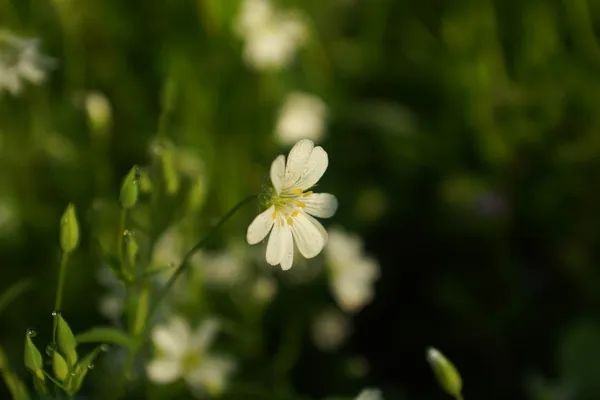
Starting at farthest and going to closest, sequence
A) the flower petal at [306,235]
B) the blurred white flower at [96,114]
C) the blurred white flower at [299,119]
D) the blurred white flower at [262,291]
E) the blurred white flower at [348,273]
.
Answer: the blurred white flower at [299,119], the blurred white flower at [348,273], the blurred white flower at [262,291], the blurred white flower at [96,114], the flower petal at [306,235]

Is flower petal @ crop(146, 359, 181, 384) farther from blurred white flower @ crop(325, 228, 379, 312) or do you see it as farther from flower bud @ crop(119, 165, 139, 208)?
blurred white flower @ crop(325, 228, 379, 312)

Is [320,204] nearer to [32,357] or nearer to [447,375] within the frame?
[447,375]

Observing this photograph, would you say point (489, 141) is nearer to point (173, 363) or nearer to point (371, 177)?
point (371, 177)

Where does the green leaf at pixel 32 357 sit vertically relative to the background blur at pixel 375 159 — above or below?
below

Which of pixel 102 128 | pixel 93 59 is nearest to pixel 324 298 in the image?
pixel 102 128

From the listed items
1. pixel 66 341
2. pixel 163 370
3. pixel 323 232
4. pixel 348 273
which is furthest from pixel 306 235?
pixel 348 273

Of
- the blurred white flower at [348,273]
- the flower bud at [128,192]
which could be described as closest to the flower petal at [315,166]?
the flower bud at [128,192]

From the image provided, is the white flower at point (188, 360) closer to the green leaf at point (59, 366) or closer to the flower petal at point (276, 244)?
the green leaf at point (59, 366)
